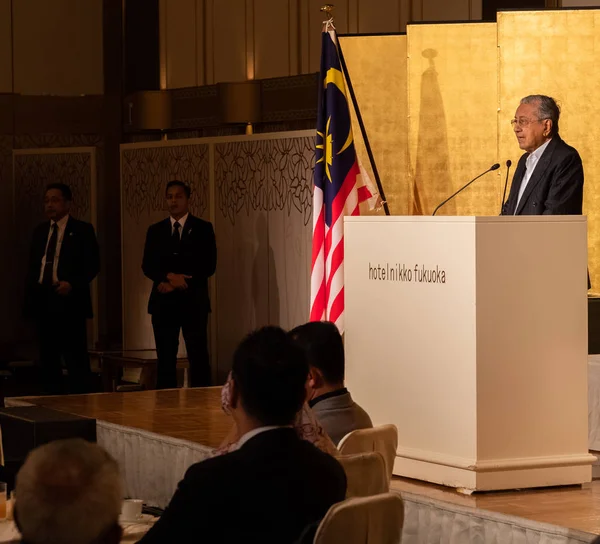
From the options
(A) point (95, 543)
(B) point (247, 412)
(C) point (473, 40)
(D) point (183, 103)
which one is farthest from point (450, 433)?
(D) point (183, 103)

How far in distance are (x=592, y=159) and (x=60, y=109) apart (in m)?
5.39

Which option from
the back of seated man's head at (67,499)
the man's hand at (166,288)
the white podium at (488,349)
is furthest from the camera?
the man's hand at (166,288)

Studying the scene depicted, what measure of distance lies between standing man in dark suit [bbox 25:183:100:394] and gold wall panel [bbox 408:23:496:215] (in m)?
2.57

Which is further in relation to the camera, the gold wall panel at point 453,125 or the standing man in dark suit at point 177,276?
the standing man in dark suit at point 177,276

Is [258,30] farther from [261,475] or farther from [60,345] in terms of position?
[261,475]

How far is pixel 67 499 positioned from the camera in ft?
6.29

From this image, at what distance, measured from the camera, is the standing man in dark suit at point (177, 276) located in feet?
27.3

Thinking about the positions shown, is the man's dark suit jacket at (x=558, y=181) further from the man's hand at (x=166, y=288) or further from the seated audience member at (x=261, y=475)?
the man's hand at (x=166, y=288)

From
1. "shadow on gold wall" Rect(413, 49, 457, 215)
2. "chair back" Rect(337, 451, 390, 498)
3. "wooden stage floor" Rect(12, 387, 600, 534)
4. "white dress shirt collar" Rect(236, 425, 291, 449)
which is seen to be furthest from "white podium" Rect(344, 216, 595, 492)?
"shadow on gold wall" Rect(413, 49, 457, 215)

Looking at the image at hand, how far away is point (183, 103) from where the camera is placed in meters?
10.1

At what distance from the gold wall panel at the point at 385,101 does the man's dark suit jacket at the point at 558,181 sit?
7.86 feet

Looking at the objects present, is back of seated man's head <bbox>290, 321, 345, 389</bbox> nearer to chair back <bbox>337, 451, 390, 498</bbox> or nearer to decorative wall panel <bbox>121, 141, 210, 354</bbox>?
chair back <bbox>337, 451, 390, 498</bbox>

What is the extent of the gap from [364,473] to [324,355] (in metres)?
0.73

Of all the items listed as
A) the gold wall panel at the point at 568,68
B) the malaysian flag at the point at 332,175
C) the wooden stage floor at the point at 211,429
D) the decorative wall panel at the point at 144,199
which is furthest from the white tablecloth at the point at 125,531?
the decorative wall panel at the point at 144,199
